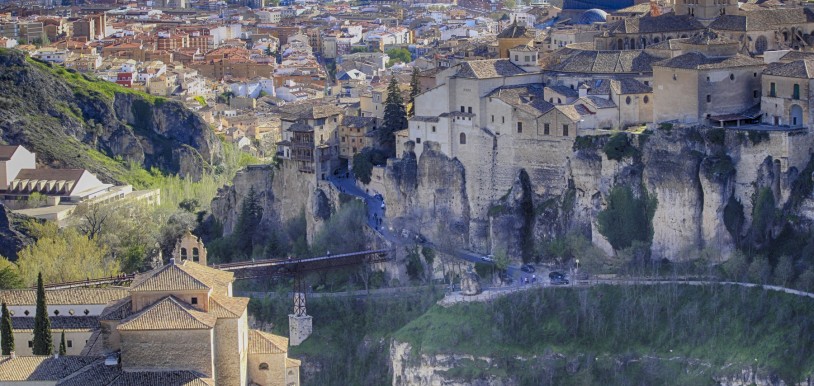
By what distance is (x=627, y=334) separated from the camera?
63844 millimetres

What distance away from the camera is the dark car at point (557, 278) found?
220 feet

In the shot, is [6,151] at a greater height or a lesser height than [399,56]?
lesser

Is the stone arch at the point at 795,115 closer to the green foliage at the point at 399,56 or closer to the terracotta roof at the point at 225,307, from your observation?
the terracotta roof at the point at 225,307

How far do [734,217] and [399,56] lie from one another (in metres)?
78.7

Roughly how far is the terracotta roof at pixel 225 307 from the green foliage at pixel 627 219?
15.8 meters

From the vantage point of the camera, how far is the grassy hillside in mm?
61156

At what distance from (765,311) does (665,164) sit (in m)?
6.90

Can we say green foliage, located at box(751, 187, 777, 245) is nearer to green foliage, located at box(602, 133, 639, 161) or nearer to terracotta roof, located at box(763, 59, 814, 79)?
terracotta roof, located at box(763, 59, 814, 79)

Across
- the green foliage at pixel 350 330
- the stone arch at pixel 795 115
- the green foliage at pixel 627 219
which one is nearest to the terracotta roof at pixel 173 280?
the green foliage at pixel 350 330

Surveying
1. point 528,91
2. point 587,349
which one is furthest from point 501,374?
point 528,91

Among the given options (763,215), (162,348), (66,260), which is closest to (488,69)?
(763,215)

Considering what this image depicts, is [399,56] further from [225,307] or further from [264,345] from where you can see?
[225,307]

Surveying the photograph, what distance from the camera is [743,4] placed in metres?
80.1

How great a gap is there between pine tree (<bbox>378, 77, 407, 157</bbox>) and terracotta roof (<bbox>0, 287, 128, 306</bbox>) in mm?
16138
